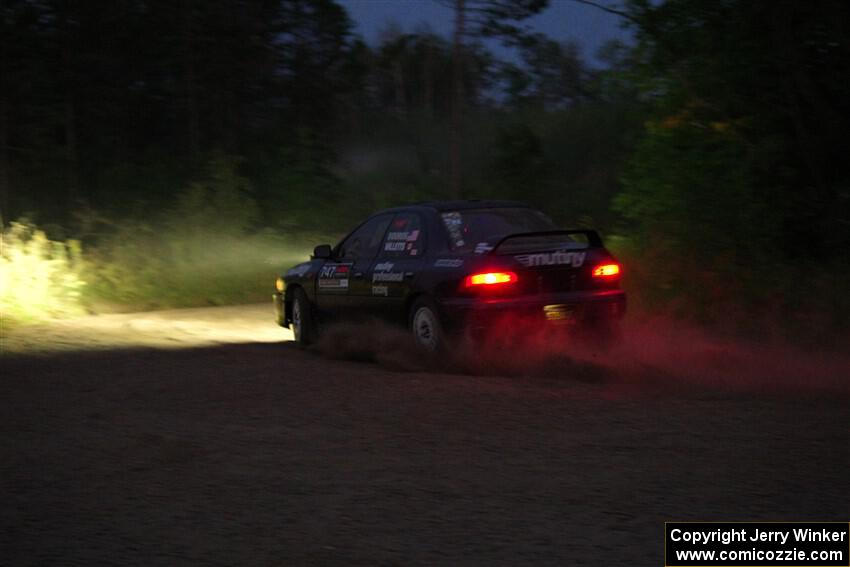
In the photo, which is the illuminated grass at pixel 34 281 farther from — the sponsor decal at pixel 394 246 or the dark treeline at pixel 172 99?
the dark treeline at pixel 172 99

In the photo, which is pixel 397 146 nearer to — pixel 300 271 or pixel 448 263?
pixel 300 271

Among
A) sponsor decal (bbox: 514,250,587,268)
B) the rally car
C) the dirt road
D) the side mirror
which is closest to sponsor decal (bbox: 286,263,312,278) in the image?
the side mirror

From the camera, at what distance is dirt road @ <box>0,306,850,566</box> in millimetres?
5227

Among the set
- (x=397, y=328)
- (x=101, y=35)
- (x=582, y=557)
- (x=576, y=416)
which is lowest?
(x=582, y=557)

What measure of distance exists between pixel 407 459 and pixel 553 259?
4.09 meters

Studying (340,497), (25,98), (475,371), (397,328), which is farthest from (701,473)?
(25,98)

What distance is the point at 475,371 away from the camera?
10062mm

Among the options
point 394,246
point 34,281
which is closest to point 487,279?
point 394,246

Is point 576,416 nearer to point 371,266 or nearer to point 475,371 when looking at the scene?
point 475,371

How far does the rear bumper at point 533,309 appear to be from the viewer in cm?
1009

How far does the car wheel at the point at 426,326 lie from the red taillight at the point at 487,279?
0.50m

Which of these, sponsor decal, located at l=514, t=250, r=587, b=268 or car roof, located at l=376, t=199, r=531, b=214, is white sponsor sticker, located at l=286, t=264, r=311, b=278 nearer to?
car roof, located at l=376, t=199, r=531, b=214

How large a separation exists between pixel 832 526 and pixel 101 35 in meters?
45.2

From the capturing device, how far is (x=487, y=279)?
1015cm
